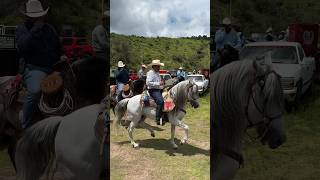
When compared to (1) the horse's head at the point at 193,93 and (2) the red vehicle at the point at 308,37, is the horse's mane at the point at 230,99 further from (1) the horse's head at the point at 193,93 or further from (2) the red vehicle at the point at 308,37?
(2) the red vehicle at the point at 308,37

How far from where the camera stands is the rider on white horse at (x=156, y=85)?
4.03 metres

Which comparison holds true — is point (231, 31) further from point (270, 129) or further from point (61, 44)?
point (61, 44)

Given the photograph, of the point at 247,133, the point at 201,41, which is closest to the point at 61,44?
the point at 201,41

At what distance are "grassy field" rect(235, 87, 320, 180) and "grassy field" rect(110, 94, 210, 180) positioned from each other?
1.28 ft

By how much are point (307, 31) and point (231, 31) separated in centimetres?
67

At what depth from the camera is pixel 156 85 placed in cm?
414

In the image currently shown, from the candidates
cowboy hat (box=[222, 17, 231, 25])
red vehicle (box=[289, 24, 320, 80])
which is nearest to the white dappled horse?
cowboy hat (box=[222, 17, 231, 25])

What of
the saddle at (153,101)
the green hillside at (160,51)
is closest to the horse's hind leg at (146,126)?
the saddle at (153,101)

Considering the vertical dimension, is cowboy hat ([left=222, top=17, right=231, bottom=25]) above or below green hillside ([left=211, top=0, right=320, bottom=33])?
below

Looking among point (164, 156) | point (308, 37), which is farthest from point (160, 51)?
point (308, 37)

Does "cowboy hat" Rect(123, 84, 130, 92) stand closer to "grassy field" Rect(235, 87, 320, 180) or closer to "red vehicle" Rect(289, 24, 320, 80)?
"grassy field" Rect(235, 87, 320, 180)

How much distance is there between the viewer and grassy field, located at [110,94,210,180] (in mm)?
4094

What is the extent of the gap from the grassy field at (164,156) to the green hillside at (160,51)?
36 cm

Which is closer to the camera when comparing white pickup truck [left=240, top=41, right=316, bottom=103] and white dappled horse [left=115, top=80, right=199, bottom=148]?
white pickup truck [left=240, top=41, right=316, bottom=103]
